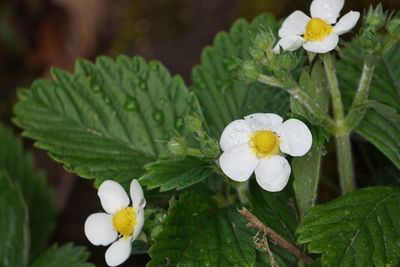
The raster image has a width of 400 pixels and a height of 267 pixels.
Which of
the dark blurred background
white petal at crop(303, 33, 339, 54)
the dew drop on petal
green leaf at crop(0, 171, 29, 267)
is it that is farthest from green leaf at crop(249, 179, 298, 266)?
the dark blurred background

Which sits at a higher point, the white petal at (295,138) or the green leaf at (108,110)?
the green leaf at (108,110)

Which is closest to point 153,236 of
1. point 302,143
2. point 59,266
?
point 302,143

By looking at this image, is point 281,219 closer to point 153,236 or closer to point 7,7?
point 153,236

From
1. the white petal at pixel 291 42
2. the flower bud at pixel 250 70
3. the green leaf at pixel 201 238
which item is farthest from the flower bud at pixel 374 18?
the green leaf at pixel 201 238

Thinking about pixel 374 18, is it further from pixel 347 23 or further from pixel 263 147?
pixel 263 147

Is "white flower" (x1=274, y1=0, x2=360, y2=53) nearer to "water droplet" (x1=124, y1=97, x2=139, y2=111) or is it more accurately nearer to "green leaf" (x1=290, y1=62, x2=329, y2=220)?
"green leaf" (x1=290, y1=62, x2=329, y2=220)

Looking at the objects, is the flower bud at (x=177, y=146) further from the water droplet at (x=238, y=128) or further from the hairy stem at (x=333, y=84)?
the hairy stem at (x=333, y=84)
